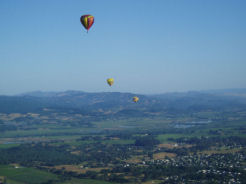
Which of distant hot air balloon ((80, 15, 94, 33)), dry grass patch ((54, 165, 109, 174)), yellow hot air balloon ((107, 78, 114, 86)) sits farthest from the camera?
yellow hot air balloon ((107, 78, 114, 86))

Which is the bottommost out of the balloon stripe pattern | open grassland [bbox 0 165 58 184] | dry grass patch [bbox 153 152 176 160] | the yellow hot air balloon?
dry grass patch [bbox 153 152 176 160]

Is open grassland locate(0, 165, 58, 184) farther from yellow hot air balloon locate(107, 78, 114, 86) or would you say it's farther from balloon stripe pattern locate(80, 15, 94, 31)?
balloon stripe pattern locate(80, 15, 94, 31)

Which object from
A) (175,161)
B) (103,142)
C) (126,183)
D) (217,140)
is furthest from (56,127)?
(126,183)

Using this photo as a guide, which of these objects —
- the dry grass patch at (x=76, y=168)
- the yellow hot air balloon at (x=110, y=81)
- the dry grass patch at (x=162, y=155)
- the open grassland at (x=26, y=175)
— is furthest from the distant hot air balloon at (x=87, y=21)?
the dry grass patch at (x=162, y=155)

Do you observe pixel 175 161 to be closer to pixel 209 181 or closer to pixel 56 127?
pixel 209 181

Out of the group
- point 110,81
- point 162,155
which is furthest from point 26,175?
point 162,155

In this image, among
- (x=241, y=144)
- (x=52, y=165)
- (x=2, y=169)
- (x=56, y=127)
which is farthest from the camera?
(x=56, y=127)

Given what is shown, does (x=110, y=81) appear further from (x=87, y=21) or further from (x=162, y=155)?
(x=162, y=155)

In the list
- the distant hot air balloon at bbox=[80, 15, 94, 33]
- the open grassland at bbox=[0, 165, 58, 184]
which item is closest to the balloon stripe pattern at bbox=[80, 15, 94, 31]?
the distant hot air balloon at bbox=[80, 15, 94, 33]

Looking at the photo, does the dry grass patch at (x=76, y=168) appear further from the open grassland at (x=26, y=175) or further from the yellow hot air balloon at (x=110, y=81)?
the yellow hot air balloon at (x=110, y=81)
